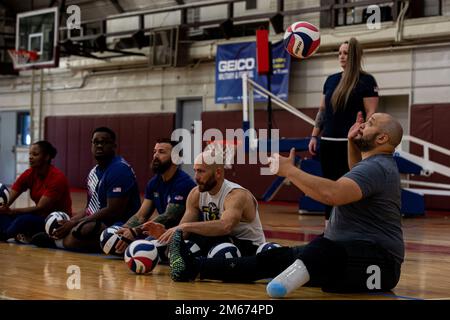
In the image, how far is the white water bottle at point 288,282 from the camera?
13.3ft

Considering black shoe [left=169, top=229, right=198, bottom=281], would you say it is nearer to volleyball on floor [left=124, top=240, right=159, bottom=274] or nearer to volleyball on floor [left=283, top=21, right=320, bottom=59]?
volleyball on floor [left=124, top=240, right=159, bottom=274]

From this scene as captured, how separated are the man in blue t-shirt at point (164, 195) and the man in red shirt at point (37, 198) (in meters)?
1.30

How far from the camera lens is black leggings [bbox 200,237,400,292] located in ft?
13.6

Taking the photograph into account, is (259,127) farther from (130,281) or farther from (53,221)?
(130,281)

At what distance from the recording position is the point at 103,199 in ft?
22.2

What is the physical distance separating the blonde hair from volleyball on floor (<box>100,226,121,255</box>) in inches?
82.3

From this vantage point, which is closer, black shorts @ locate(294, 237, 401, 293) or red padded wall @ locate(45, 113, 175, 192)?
black shorts @ locate(294, 237, 401, 293)

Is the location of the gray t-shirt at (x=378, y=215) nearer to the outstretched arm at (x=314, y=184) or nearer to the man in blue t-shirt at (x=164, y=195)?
the outstretched arm at (x=314, y=184)

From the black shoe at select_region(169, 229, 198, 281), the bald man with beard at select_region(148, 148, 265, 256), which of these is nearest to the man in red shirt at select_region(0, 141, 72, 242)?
the bald man with beard at select_region(148, 148, 265, 256)

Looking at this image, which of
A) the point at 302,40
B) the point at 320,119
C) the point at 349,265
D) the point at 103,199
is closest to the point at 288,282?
the point at 349,265

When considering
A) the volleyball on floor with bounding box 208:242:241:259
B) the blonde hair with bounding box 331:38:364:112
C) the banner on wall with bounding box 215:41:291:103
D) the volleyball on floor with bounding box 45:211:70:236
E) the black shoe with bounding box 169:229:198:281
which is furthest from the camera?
the banner on wall with bounding box 215:41:291:103

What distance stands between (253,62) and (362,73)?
33.6 feet

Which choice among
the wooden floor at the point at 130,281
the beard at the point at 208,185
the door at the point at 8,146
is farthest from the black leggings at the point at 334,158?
the door at the point at 8,146
